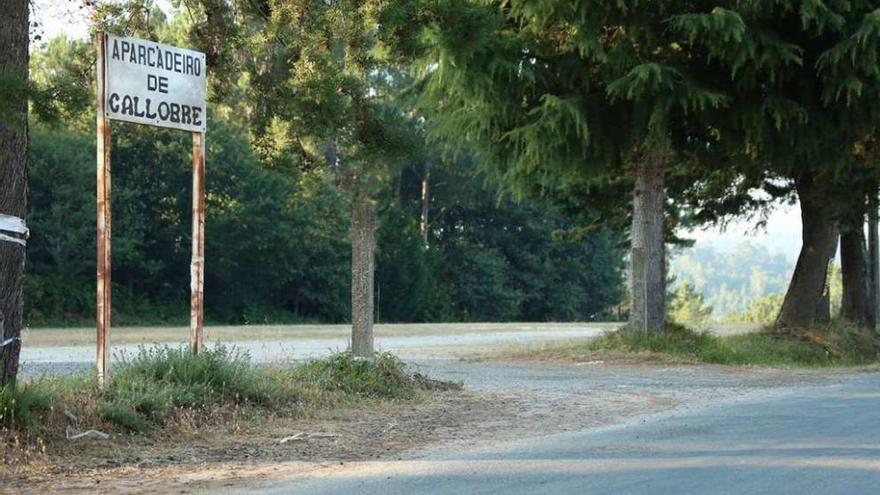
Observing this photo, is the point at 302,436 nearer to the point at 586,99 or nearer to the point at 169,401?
the point at 169,401

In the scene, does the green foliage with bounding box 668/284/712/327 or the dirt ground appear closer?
the dirt ground

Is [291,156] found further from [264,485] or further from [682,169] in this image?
[682,169]

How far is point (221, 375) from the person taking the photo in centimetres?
1168

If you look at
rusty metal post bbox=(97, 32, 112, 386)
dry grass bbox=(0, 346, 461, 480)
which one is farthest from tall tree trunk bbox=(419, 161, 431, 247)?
rusty metal post bbox=(97, 32, 112, 386)

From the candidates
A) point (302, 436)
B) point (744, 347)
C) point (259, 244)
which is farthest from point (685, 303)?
point (302, 436)

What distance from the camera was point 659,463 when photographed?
31.2 ft

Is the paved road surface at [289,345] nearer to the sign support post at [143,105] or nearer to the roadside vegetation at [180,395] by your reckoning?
the roadside vegetation at [180,395]

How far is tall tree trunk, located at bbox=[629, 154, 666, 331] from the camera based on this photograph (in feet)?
73.3

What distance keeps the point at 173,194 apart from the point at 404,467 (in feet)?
139

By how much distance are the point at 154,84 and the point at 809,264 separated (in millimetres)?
18862

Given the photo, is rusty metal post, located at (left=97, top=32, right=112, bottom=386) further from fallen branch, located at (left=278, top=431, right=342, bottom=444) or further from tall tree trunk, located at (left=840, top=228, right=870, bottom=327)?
tall tree trunk, located at (left=840, top=228, right=870, bottom=327)

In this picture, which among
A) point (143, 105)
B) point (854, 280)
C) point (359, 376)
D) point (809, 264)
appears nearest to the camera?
point (143, 105)

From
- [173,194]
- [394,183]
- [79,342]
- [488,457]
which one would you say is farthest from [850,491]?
[394,183]

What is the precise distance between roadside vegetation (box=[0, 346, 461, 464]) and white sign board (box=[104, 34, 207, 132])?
235 centimetres
